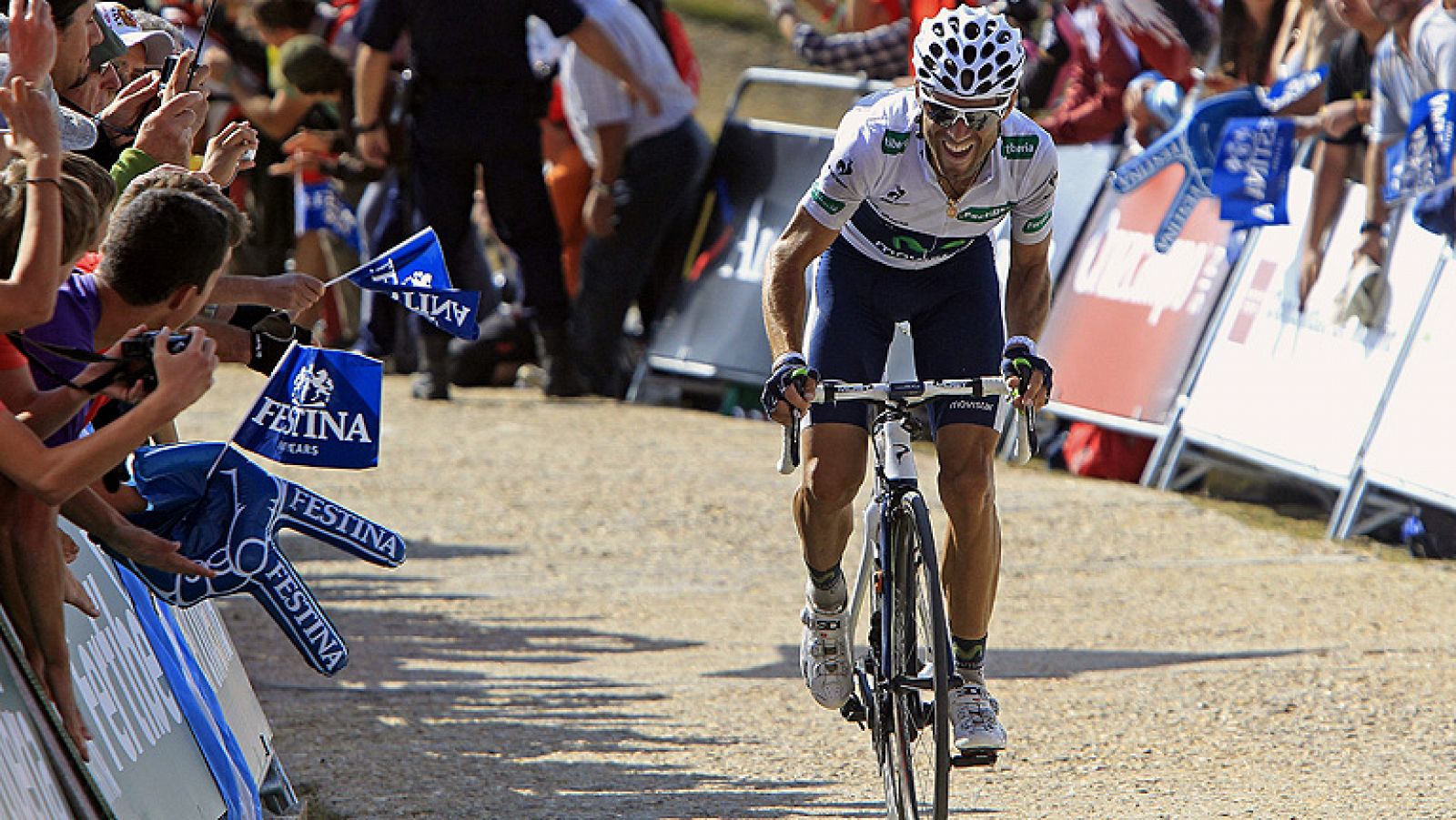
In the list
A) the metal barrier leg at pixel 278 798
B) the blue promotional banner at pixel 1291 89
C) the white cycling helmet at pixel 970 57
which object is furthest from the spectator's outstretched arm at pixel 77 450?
the blue promotional banner at pixel 1291 89

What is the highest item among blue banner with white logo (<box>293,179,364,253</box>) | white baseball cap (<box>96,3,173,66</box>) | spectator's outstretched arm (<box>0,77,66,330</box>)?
spectator's outstretched arm (<box>0,77,66,330</box>)

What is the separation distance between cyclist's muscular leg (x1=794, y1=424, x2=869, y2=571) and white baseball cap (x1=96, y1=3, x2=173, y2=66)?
234cm

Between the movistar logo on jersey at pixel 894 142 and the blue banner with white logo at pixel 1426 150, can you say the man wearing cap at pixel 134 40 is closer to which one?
the movistar logo on jersey at pixel 894 142

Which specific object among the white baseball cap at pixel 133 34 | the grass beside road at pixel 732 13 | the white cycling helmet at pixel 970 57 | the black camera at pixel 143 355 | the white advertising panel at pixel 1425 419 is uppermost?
the white cycling helmet at pixel 970 57

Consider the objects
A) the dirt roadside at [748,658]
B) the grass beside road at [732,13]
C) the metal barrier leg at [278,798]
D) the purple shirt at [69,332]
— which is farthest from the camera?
the grass beside road at [732,13]

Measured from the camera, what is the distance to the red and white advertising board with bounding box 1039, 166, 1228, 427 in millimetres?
10367

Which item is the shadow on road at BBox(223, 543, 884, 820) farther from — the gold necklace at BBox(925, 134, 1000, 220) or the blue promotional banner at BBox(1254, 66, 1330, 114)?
the blue promotional banner at BBox(1254, 66, 1330, 114)

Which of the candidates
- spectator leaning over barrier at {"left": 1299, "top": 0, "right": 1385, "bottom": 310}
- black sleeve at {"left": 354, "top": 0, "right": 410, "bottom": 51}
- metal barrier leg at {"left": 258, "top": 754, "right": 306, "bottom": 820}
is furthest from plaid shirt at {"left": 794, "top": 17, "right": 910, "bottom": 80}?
metal barrier leg at {"left": 258, "top": 754, "right": 306, "bottom": 820}

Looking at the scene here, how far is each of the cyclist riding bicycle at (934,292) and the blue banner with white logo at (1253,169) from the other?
13.8 ft

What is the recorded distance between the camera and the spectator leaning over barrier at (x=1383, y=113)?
8.85 metres

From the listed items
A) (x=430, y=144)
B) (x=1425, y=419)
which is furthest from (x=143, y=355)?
(x=430, y=144)

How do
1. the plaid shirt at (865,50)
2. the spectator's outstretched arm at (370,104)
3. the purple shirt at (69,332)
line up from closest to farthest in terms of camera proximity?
the purple shirt at (69,332), the spectator's outstretched arm at (370,104), the plaid shirt at (865,50)

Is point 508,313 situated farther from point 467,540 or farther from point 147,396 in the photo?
point 147,396

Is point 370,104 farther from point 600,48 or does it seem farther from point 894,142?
point 894,142
